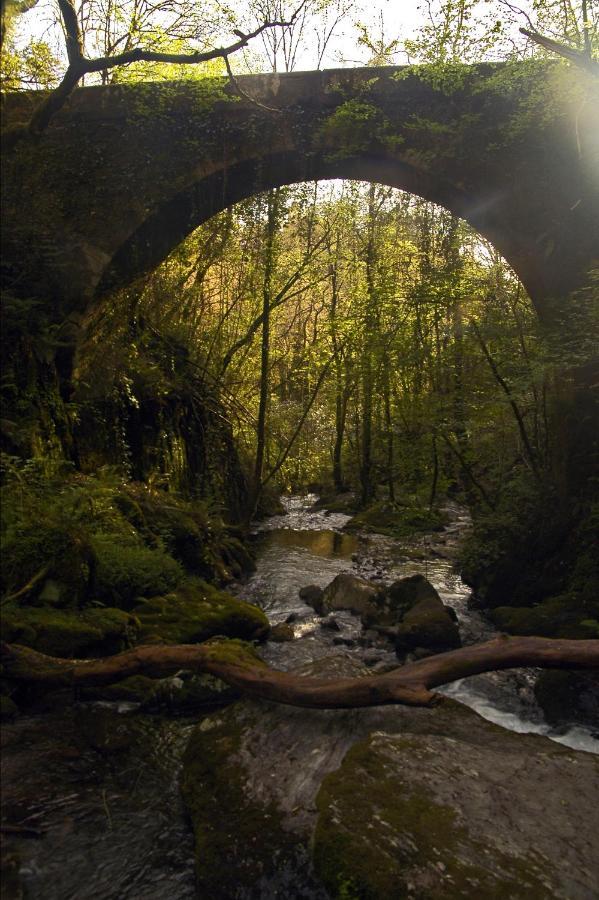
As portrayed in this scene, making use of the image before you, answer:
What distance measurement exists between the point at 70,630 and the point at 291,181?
739 centimetres

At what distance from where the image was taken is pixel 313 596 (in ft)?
29.0

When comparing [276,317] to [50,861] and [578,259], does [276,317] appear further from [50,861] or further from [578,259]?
[50,861]

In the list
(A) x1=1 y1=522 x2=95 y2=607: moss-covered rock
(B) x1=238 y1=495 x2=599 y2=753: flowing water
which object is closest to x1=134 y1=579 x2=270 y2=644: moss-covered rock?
(B) x1=238 y1=495 x2=599 y2=753: flowing water

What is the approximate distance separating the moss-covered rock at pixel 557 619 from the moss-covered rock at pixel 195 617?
9.37 feet

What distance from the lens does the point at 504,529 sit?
8.59 metres

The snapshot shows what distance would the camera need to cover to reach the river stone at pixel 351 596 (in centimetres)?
823

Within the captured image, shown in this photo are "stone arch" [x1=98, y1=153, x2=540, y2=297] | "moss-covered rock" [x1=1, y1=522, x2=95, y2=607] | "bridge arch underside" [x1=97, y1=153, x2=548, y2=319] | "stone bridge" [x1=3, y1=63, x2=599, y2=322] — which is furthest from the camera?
"stone arch" [x1=98, y1=153, x2=540, y2=297]

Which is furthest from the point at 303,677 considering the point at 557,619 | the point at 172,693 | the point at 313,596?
the point at 313,596

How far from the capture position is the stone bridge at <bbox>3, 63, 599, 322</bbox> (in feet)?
26.8

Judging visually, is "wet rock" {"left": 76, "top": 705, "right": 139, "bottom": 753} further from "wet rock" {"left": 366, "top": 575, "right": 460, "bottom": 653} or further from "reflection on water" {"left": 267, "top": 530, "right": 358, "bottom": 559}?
"reflection on water" {"left": 267, "top": 530, "right": 358, "bottom": 559}

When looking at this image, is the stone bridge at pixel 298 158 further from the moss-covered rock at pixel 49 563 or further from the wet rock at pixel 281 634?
the wet rock at pixel 281 634

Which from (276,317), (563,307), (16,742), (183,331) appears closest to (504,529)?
(563,307)

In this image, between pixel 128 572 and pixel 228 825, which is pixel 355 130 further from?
pixel 228 825

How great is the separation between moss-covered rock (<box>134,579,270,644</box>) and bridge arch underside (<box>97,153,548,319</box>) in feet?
14.9
